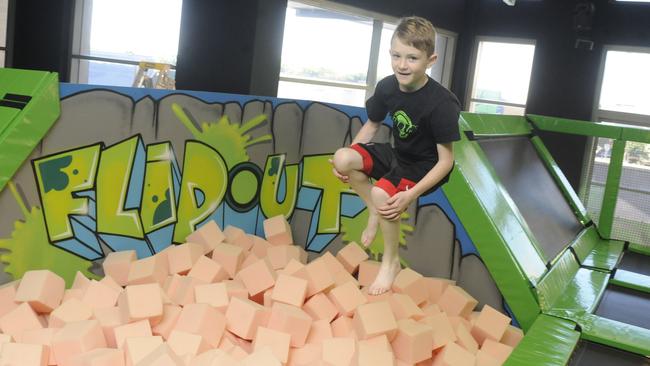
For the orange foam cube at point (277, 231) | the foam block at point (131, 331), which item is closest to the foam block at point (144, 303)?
the foam block at point (131, 331)

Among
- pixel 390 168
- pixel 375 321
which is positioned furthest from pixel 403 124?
pixel 375 321

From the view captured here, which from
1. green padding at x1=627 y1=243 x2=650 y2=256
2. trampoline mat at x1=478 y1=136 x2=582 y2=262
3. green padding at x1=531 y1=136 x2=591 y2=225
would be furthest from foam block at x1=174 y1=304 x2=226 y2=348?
green padding at x1=627 y1=243 x2=650 y2=256

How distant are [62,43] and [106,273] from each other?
9.93ft

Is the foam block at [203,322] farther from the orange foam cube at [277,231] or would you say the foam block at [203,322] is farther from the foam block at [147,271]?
the orange foam cube at [277,231]

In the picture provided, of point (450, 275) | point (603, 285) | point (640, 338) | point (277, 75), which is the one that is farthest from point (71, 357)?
point (277, 75)

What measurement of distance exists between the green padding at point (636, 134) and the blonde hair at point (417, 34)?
2.53 meters

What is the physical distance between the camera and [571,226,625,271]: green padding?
10.6ft

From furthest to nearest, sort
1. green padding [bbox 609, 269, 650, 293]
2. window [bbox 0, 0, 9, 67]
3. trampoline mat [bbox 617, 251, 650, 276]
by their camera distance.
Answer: window [bbox 0, 0, 9, 67] → trampoline mat [bbox 617, 251, 650, 276] → green padding [bbox 609, 269, 650, 293]

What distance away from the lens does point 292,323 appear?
2.26m

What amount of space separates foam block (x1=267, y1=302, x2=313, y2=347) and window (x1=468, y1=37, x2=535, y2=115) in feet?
20.4

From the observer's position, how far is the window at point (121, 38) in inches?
203

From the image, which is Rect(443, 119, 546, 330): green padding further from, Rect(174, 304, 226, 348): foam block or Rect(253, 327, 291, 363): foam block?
Rect(174, 304, 226, 348): foam block

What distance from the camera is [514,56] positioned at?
8.04m

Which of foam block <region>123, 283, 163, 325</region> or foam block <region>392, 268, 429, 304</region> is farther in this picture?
foam block <region>392, 268, 429, 304</region>
